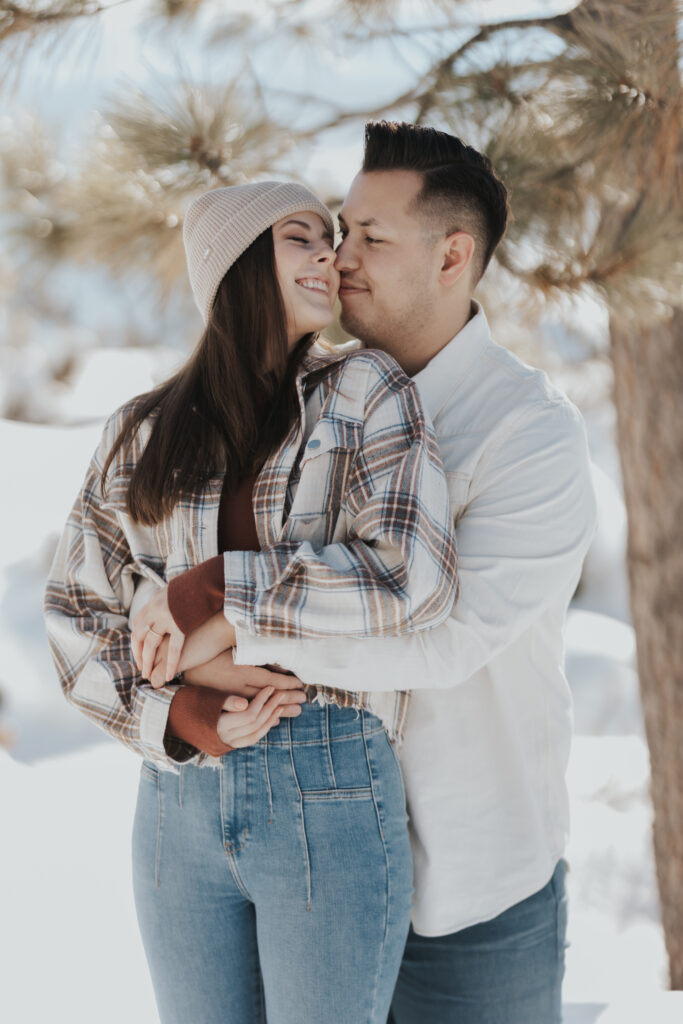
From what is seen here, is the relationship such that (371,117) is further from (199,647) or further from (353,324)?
(199,647)

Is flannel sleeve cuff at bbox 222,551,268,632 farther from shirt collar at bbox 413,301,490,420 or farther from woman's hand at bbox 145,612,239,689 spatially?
shirt collar at bbox 413,301,490,420

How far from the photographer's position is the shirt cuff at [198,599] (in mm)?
1290

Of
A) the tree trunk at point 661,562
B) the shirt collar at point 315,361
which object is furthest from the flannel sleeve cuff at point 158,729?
the tree trunk at point 661,562

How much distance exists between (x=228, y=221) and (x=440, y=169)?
1.39 ft

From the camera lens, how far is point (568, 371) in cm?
802

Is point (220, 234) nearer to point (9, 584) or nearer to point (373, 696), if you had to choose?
point (373, 696)

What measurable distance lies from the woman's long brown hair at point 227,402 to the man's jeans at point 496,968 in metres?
0.75

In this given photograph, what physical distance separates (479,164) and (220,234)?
20.7 inches

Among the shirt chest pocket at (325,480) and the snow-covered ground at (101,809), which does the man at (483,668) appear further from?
the snow-covered ground at (101,809)

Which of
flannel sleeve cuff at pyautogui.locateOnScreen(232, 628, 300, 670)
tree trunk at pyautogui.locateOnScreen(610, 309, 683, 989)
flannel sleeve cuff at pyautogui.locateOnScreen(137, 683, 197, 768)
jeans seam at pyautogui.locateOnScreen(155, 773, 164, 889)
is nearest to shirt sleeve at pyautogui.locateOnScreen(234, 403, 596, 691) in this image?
flannel sleeve cuff at pyautogui.locateOnScreen(232, 628, 300, 670)

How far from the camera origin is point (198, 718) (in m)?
1.29

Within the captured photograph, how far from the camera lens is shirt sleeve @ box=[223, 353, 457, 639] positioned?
1237 millimetres

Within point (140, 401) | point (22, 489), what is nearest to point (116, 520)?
point (140, 401)

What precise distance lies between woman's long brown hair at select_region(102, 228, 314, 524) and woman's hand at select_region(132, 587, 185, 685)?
0.47 feet
